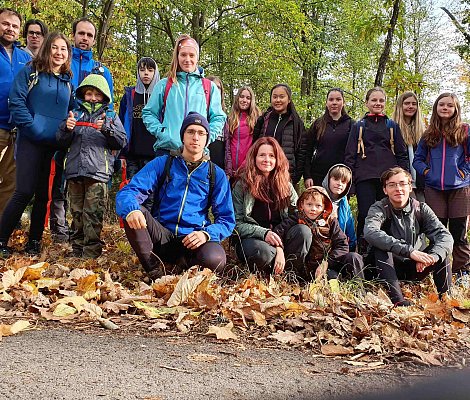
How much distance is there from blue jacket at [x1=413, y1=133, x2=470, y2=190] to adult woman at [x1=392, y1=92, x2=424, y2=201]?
1.71 feet

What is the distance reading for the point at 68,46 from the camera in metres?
Answer: 5.83

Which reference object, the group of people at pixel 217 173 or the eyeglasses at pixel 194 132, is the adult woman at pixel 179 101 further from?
the eyeglasses at pixel 194 132

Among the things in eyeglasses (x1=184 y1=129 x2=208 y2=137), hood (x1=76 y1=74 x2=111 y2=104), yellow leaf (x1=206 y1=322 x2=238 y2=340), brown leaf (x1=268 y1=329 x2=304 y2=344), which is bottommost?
brown leaf (x1=268 y1=329 x2=304 y2=344)

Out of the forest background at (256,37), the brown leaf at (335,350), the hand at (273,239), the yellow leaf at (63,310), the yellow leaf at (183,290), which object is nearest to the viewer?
the brown leaf at (335,350)

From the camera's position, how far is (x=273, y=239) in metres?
5.18

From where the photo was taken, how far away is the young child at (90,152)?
18.1 ft

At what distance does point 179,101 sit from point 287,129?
5.47 ft

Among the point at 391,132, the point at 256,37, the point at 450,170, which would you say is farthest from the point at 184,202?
the point at 256,37

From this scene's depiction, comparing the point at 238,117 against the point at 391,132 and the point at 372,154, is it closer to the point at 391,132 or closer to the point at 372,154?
the point at 372,154

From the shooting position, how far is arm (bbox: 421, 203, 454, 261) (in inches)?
193

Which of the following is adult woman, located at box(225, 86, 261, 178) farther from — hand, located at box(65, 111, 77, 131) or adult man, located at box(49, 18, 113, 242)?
hand, located at box(65, 111, 77, 131)

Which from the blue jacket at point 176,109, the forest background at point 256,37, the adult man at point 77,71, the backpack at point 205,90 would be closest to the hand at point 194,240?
the blue jacket at point 176,109

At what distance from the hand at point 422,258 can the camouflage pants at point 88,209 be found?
325 cm

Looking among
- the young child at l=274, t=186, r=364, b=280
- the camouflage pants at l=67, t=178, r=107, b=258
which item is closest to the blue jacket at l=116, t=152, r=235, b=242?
the young child at l=274, t=186, r=364, b=280
